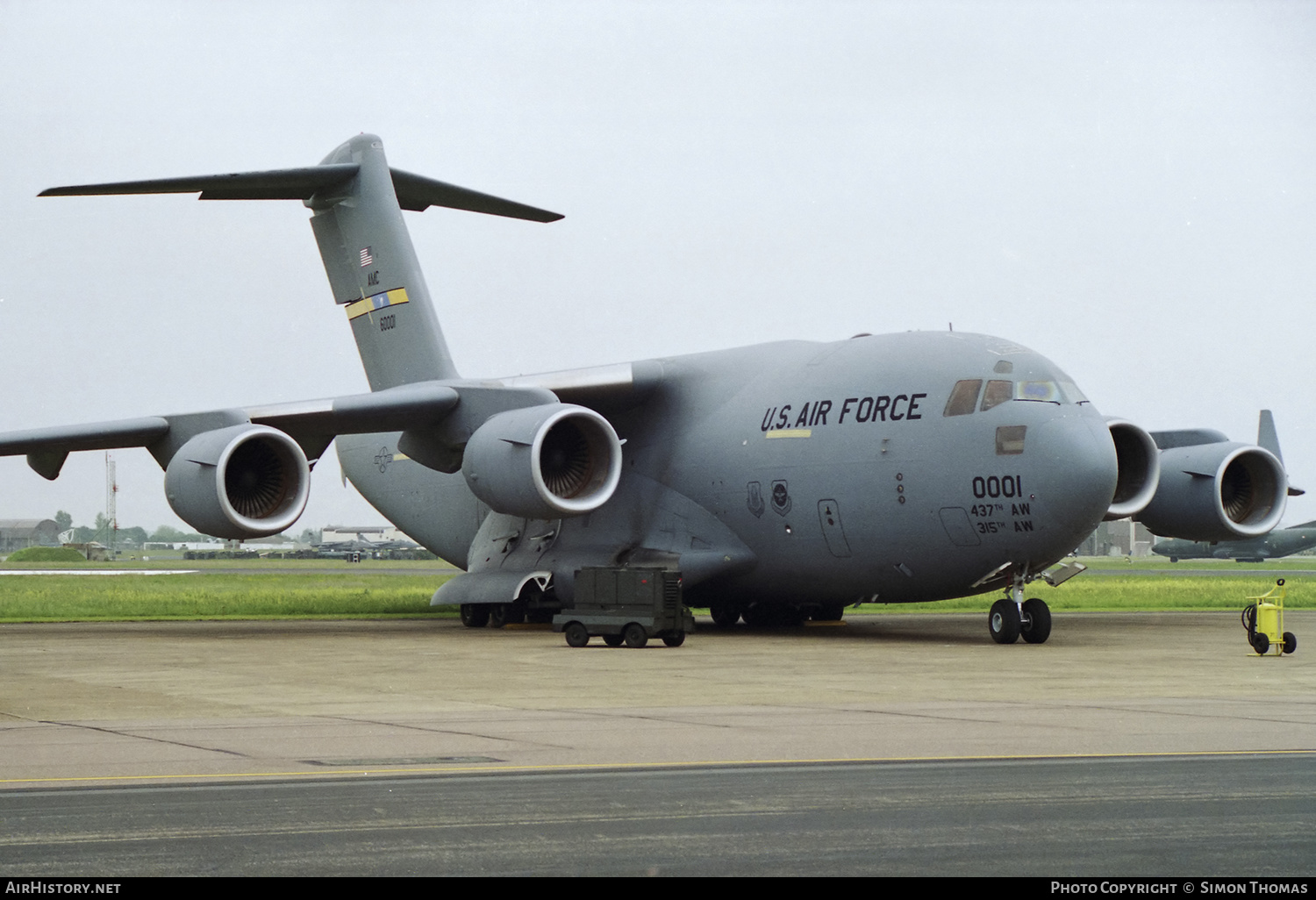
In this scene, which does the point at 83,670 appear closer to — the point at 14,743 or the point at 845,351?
the point at 14,743

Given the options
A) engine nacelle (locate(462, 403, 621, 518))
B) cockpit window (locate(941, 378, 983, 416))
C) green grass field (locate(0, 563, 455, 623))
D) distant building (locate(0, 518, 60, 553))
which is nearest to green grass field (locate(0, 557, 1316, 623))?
green grass field (locate(0, 563, 455, 623))

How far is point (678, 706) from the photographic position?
1335 cm

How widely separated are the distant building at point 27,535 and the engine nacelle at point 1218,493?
492 feet

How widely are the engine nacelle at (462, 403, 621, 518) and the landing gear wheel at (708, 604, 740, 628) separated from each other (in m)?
4.52

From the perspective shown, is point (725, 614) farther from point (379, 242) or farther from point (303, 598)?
point (303, 598)

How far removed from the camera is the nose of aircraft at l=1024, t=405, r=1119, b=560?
20.6m

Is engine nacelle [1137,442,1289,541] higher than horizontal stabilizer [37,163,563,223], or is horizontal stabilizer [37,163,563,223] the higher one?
horizontal stabilizer [37,163,563,223]

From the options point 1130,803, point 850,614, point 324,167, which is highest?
point 324,167

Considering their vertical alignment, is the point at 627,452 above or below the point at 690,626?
above

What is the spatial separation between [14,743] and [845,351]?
16.0 meters

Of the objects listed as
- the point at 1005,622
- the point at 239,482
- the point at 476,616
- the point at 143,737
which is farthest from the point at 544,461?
the point at 143,737

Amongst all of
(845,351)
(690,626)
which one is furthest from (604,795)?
(845,351)

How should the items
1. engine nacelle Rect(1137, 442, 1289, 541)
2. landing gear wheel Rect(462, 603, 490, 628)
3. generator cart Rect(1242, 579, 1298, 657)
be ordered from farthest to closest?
landing gear wheel Rect(462, 603, 490, 628) → engine nacelle Rect(1137, 442, 1289, 541) → generator cart Rect(1242, 579, 1298, 657)

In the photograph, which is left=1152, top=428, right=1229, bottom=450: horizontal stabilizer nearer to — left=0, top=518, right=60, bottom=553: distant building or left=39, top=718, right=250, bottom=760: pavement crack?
left=39, top=718, right=250, bottom=760: pavement crack
